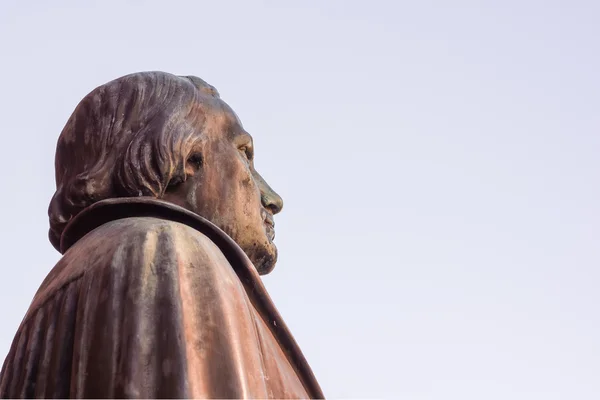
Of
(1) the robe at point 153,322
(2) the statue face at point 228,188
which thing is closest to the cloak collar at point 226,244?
(1) the robe at point 153,322

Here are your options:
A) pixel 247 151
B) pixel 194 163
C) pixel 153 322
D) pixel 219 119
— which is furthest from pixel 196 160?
pixel 153 322

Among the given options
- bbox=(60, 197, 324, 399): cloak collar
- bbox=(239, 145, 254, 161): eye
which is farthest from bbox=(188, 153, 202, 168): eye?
bbox=(60, 197, 324, 399): cloak collar

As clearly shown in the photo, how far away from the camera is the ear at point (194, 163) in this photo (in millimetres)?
7758

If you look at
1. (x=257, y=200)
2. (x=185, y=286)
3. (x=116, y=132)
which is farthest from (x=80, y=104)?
(x=185, y=286)

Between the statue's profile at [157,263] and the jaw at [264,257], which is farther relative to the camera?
the jaw at [264,257]

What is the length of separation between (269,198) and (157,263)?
1533 millimetres

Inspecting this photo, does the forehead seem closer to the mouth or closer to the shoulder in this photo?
the mouth

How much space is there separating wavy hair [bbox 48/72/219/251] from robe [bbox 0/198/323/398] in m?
0.20

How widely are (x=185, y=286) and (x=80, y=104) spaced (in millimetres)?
1729

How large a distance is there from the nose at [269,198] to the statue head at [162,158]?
6cm

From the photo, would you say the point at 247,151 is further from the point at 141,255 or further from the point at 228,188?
the point at 141,255

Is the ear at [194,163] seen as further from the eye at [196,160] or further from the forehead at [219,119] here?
the forehead at [219,119]

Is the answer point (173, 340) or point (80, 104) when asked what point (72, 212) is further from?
point (173, 340)

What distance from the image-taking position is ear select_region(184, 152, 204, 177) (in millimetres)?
7758
